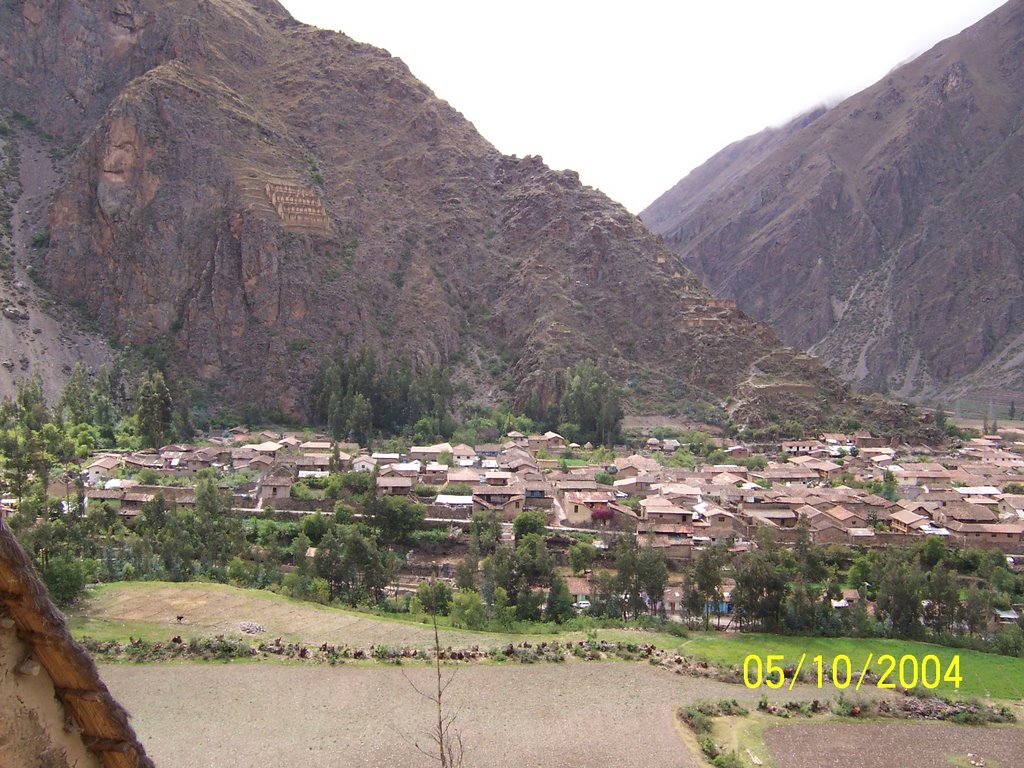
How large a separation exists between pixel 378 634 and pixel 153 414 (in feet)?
126

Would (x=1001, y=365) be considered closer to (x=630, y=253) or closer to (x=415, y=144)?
(x=630, y=253)

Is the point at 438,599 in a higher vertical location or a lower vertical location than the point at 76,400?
lower

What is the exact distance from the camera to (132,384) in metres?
74.1

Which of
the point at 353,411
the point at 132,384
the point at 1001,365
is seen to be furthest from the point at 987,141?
the point at 132,384

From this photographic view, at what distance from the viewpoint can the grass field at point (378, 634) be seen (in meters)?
28.1

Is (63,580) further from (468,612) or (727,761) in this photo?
(727,761)

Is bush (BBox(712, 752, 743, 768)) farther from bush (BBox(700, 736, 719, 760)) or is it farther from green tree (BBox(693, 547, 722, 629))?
green tree (BBox(693, 547, 722, 629))

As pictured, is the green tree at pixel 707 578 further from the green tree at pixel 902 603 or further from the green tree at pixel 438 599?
the green tree at pixel 438 599

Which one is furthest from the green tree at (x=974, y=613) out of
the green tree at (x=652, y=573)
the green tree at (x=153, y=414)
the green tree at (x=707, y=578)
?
the green tree at (x=153, y=414)

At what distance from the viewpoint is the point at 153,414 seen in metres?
59.5

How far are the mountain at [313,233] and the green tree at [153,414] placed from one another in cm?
1485

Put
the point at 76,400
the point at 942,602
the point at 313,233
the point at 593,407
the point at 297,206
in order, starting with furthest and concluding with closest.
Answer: the point at 313,233
the point at 297,206
the point at 593,407
the point at 76,400
the point at 942,602

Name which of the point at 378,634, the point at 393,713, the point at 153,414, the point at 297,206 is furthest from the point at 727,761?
the point at 297,206

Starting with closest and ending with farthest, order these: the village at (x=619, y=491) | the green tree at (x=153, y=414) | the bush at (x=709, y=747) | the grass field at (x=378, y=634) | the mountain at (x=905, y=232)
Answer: the bush at (x=709, y=747) → the grass field at (x=378, y=634) → the village at (x=619, y=491) → the green tree at (x=153, y=414) → the mountain at (x=905, y=232)
